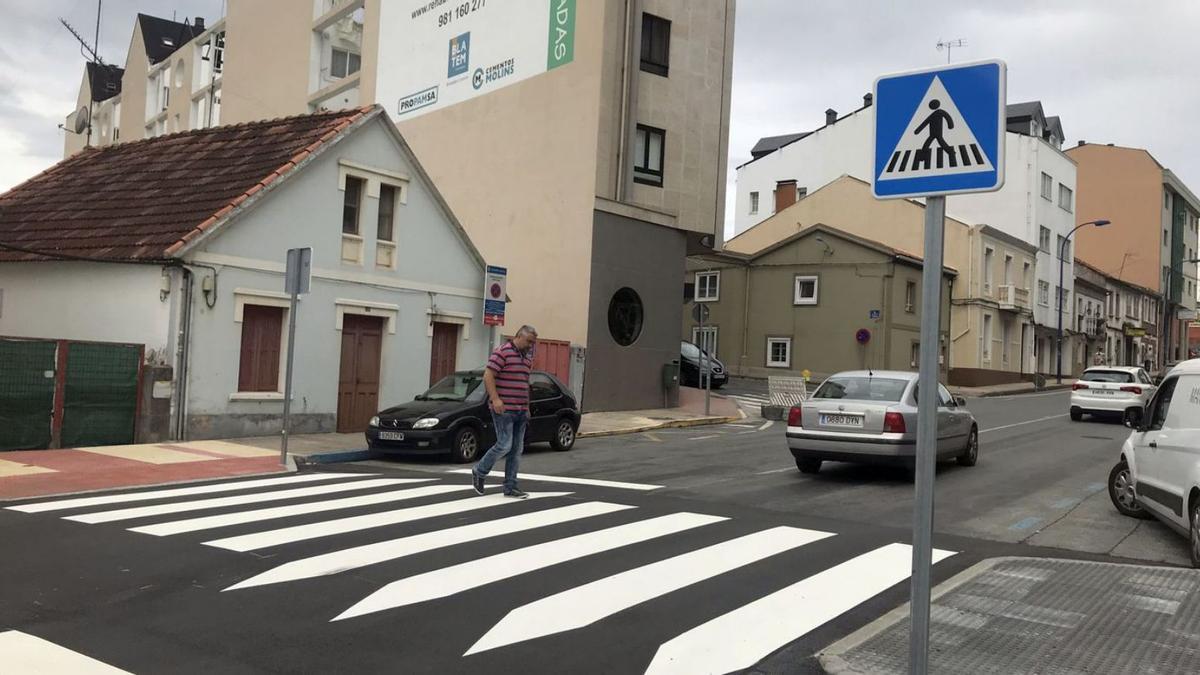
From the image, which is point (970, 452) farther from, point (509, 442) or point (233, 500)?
point (233, 500)

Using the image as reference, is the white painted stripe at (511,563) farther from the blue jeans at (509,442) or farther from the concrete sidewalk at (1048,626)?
the concrete sidewalk at (1048,626)

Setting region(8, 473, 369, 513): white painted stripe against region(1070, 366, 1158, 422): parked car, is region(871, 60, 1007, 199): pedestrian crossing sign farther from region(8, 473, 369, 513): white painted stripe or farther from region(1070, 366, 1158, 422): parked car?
region(1070, 366, 1158, 422): parked car

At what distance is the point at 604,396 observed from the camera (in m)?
Answer: 24.5

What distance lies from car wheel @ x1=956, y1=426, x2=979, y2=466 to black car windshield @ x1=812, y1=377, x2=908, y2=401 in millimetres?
2256

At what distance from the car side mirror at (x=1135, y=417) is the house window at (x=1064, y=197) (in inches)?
1969

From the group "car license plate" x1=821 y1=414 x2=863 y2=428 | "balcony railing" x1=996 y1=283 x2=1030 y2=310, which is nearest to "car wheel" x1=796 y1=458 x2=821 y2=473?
"car license plate" x1=821 y1=414 x2=863 y2=428

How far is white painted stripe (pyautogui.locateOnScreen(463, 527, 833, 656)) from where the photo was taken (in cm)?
536

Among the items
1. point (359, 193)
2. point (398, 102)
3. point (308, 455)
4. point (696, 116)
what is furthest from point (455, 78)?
point (308, 455)

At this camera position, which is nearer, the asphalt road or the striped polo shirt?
the asphalt road

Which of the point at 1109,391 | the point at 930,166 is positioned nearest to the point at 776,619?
the point at 930,166

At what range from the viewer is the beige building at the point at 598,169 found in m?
24.2

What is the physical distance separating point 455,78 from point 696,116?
8269 mm

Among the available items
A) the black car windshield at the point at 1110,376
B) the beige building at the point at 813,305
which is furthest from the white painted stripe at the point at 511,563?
the beige building at the point at 813,305

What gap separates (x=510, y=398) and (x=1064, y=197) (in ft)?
177
